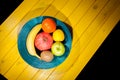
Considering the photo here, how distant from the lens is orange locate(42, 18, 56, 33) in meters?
1.45

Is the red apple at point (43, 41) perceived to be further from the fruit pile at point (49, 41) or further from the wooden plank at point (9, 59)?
the wooden plank at point (9, 59)

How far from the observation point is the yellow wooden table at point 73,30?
1555mm

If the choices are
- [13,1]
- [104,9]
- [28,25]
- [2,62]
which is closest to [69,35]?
[28,25]

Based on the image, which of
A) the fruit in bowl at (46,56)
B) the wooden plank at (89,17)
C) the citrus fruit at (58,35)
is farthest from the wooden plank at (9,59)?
the wooden plank at (89,17)

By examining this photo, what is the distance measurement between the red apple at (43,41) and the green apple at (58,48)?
0.04m

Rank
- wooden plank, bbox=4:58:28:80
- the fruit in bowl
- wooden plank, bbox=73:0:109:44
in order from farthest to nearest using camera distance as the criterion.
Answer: wooden plank, bbox=73:0:109:44
wooden plank, bbox=4:58:28:80
the fruit in bowl

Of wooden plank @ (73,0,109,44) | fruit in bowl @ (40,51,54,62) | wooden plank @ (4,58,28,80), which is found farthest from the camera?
wooden plank @ (73,0,109,44)

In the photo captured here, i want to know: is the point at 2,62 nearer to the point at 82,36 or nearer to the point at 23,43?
the point at 23,43

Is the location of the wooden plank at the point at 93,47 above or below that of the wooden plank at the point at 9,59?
above

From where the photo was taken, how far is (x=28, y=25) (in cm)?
153

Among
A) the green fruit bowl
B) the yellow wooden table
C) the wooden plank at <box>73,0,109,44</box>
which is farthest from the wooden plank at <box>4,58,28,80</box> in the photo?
the wooden plank at <box>73,0,109,44</box>

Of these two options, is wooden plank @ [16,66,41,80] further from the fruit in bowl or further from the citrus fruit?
the citrus fruit

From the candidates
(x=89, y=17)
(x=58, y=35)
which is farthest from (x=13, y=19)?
(x=89, y=17)

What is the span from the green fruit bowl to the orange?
0.27ft
